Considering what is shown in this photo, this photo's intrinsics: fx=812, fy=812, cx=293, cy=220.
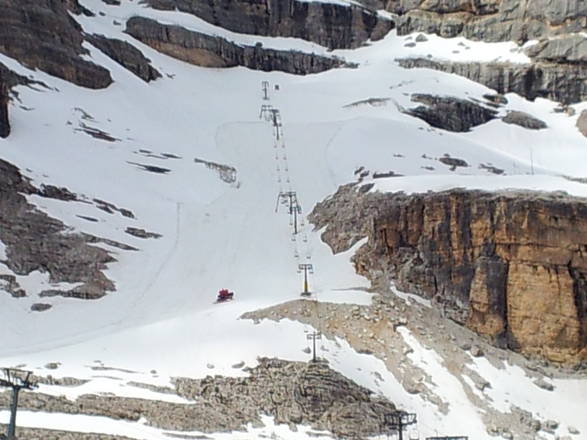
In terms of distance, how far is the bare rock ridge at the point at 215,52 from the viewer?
272 ft

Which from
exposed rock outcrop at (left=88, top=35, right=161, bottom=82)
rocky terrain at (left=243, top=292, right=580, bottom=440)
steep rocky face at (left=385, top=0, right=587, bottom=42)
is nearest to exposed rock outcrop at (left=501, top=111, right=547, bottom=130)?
steep rocky face at (left=385, top=0, right=587, bottom=42)

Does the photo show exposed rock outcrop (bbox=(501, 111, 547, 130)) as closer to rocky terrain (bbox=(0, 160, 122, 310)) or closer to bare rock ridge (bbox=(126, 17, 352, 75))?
bare rock ridge (bbox=(126, 17, 352, 75))

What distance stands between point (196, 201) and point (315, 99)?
27.5 m

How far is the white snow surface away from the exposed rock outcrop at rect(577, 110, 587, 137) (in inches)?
27.6

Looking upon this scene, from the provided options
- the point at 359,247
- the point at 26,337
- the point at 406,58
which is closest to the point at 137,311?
the point at 26,337

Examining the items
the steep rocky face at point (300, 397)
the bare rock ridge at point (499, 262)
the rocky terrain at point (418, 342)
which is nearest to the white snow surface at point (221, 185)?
the rocky terrain at point (418, 342)

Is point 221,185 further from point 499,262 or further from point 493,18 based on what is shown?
point 493,18

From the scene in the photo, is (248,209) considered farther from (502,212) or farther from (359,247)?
(502,212)

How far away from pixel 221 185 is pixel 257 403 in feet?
94.1

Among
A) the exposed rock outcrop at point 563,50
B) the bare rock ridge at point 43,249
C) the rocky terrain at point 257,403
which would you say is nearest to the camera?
the rocky terrain at point 257,403

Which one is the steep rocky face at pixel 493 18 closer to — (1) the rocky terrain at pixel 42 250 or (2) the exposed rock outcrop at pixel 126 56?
(2) the exposed rock outcrop at pixel 126 56

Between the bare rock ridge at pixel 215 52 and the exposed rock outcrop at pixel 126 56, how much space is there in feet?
20.0

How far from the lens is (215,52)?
85.7 meters

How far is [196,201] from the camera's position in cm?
5259
